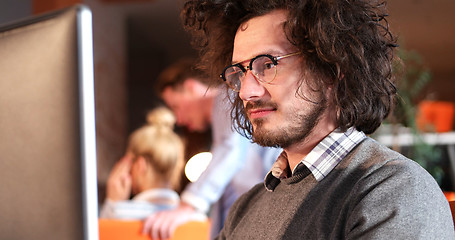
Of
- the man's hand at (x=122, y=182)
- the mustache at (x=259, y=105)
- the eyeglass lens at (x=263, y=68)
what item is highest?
the eyeglass lens at (x=263, y=68)

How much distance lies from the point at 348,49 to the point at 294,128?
21 cm

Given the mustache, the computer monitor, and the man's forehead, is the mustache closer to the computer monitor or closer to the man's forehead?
the man's forehead

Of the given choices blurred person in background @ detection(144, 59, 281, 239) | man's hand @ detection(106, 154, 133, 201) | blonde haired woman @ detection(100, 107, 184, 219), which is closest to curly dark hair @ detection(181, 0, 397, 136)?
blurred person in background @ detection(144, 59, 281, 239)

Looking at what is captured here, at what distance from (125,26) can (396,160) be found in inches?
243

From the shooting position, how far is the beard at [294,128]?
3.59 ft

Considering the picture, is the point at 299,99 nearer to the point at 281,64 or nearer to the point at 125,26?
the point at 281,64

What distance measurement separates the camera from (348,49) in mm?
1095

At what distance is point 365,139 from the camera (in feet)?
3.51

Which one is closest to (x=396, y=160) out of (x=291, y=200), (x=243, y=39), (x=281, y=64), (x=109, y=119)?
(x=291, y=200)

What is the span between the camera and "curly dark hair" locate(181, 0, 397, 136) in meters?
1.09

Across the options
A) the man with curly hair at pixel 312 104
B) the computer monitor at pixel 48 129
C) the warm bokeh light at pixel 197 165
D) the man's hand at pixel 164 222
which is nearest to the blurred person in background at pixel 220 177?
the man's hand at pixel 164 222

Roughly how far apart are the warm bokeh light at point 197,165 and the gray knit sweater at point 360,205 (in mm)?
1464

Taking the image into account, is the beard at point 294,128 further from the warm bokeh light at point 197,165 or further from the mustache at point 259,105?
the warm bokeh light at point 197,165

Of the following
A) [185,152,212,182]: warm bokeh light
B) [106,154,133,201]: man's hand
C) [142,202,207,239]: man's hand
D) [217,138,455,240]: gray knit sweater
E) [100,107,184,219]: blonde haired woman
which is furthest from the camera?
[106,154,133,201]: man's hand
